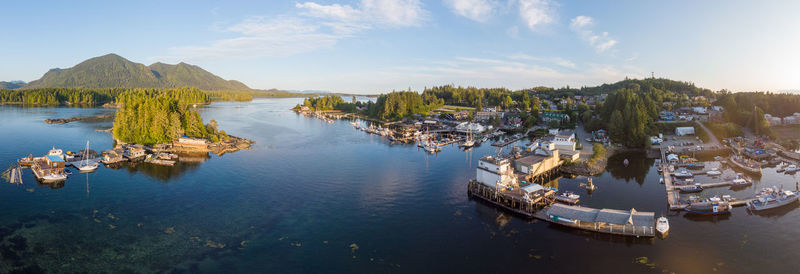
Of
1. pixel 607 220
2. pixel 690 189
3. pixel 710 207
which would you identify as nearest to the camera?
pixel 607 220

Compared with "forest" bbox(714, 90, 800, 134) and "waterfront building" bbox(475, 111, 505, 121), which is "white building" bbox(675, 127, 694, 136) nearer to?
"forest" bbox(714, 90, 800, 134)

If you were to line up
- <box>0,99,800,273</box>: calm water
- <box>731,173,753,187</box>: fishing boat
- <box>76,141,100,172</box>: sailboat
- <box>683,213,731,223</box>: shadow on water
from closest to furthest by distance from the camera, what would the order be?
<box>0,99,800,273</box>: calm water → <box>683,213,731,223</box>: shadow on water → <box>731,173,753,187</box>: fishing boat → <box>76,141,100,172</box>: sailboat

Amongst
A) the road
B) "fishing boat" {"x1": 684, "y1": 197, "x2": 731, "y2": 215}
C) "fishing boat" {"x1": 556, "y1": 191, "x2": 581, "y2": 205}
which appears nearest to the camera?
"fishing boat" {"x1": 684, "y1": 197, "x2": 731, "y2": 215}

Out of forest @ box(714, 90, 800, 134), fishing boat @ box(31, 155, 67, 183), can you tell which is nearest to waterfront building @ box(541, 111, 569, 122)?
forest @ box(714, 90, 800, 134)

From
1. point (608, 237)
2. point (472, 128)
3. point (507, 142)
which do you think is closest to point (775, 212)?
point (608, 237)

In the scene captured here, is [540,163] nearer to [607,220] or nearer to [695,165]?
[607,220]

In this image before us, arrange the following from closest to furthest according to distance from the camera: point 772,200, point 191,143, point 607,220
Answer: point 607,220, point 772,200, point 191,143
